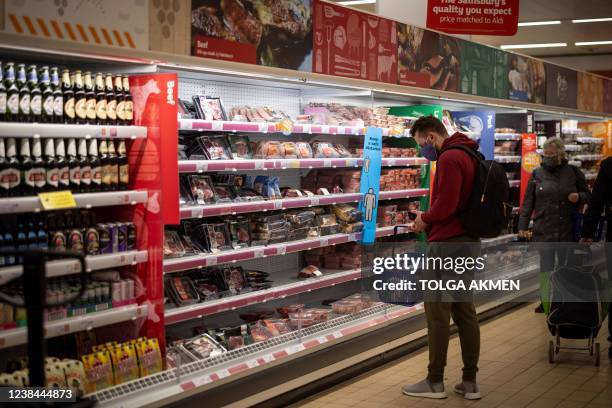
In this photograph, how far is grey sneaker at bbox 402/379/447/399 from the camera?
557 cm

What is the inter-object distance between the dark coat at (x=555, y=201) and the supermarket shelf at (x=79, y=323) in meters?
4.77

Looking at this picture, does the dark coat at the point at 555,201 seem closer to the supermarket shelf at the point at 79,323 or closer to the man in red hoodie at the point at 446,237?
the man in red hoodie at the point at 446,237

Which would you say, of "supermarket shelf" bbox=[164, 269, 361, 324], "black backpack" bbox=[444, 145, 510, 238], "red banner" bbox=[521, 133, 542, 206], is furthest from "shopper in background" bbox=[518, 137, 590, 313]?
"black backpack" bbox=[444, 145, 510, 238]

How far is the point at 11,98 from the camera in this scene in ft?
13.1

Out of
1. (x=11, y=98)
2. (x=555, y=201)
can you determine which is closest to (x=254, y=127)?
(x=11, y=98)

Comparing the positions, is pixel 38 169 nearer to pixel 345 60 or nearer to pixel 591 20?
pixel 345 60

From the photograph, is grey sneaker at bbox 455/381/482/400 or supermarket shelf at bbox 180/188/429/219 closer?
supermarket shelf at bbox 180/188/429/219

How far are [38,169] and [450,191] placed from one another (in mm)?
2684

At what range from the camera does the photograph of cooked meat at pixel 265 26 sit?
496 cm

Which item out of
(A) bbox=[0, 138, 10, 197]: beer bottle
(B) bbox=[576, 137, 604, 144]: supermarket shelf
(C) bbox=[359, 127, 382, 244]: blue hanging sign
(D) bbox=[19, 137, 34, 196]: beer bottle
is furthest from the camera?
(B) bbox=[576, 137, 604, 144]: supermarket shelf

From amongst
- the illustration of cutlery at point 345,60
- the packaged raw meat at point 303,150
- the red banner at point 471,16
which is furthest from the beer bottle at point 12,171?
the red banner at point 471,16

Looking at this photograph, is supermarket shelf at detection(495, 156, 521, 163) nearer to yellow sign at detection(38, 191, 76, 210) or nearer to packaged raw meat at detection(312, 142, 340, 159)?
packaged raw meat at detection(312, 142, 340, 159)

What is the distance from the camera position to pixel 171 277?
541 cm

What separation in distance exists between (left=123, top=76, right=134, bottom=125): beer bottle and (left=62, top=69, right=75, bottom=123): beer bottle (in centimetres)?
37
